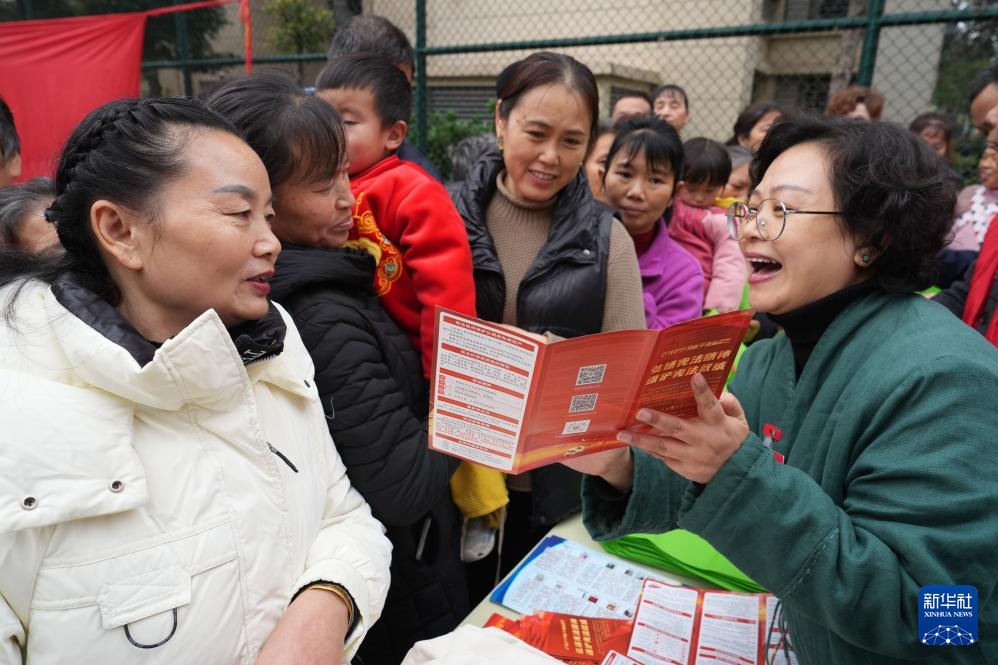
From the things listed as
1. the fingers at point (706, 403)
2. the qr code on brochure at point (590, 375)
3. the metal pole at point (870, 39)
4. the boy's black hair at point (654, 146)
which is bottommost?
the fingers at point (706, 403)

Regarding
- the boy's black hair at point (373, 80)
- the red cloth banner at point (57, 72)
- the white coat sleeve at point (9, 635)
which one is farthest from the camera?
the red cloth banner at point (57, 72)

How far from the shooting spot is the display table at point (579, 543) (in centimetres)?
140

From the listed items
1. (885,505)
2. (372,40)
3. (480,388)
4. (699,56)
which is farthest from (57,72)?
(699,56)

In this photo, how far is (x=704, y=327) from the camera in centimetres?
97

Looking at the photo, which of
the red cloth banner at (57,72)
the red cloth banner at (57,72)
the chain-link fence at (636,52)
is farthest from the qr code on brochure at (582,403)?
the chain-link fence at (636,52)

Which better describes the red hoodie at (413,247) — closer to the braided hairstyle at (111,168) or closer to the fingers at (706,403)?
the braided hairstyle at (111,168)

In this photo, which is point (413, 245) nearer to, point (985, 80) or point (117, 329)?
point (117, 329)

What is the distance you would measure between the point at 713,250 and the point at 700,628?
2.09m

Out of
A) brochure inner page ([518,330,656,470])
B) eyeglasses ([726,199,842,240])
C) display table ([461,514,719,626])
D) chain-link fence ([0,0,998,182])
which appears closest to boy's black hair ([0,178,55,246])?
brochure inner page ([518,330,656,470])

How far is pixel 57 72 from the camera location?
13.4ft

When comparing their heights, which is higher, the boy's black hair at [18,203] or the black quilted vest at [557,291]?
the boy's black hair at [18,203]

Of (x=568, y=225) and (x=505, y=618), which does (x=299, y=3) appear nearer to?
(x=568, y=225)

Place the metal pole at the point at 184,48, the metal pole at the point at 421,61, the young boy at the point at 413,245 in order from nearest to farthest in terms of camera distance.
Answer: the young boy at the point at 413,245 < the metal pole at the point at 421,61 < the metal pole at the point at 184,48

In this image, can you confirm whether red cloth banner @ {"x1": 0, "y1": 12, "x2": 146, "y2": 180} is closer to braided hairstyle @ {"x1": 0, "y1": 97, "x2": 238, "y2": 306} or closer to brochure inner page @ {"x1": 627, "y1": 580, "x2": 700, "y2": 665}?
braided hairstyle @ {"x1": 0, "y1": 97, "x2": 238, "y2": 306}
